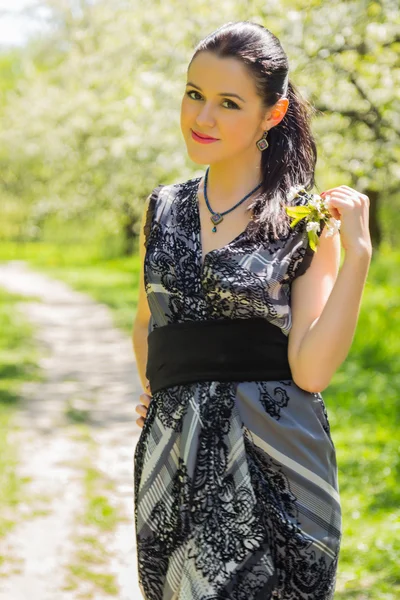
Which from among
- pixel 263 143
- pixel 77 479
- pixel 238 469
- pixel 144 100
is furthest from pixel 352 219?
pixel 144 100

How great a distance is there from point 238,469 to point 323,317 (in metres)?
0.39

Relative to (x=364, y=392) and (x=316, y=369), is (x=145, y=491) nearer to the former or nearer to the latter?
(x=316, y=369)

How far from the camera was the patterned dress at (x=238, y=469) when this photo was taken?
210 cm

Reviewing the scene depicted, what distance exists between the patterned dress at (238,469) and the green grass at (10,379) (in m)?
2.78

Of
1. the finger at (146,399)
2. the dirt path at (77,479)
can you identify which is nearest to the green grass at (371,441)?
the dirt path at (77,479)

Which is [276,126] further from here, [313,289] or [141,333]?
[141,333]

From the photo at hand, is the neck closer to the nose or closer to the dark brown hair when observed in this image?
the dark brown hair

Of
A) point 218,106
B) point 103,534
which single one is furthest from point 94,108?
point 218,106

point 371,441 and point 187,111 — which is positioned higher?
point 187,111

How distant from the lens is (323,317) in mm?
2113

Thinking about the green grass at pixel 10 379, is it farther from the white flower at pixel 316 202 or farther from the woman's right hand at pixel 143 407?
the white flower at pixel 316 202

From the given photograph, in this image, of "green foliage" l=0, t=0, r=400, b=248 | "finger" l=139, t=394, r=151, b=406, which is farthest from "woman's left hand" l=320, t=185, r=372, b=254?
"green foliage" l=0, t=0, r=400, b=248

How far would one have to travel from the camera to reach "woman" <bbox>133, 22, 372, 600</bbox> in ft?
6.94

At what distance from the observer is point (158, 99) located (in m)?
11.4
